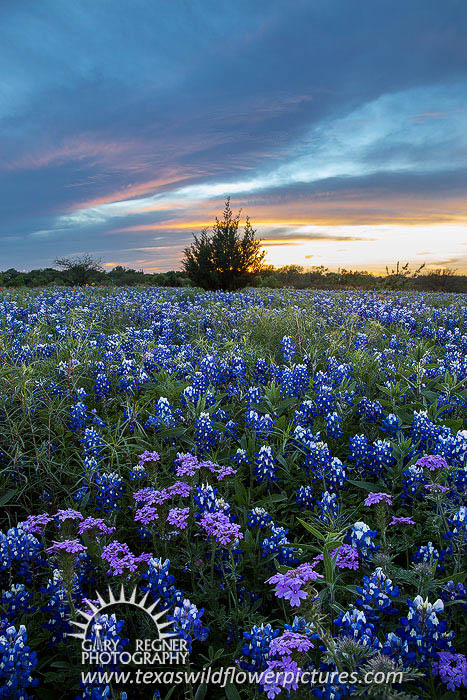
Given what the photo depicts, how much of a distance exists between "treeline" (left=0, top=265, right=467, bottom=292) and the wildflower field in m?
18.6

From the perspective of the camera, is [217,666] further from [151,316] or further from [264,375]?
[151,316]

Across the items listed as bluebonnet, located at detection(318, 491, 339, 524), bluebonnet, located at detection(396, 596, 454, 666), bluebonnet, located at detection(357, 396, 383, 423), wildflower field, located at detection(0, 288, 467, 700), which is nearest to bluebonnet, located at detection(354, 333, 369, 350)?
wildflower field, located at detection(0, 288, 467, 700)

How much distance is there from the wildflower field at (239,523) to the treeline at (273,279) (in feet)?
61.1

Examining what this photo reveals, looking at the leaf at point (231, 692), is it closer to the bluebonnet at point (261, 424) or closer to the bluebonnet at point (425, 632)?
the bluebonnet at point (425, 632)

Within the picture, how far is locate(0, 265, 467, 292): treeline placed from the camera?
983 inches

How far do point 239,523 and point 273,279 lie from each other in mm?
28853

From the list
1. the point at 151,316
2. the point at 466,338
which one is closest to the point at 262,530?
the point at 466,338

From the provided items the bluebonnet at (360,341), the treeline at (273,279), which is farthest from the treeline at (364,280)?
the bluebonnet at (360,341)

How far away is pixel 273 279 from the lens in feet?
101

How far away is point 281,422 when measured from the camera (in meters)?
3.68

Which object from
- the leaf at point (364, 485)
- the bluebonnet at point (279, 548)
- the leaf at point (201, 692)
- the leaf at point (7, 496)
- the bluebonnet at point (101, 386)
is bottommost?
the leaf at point (201, 692)

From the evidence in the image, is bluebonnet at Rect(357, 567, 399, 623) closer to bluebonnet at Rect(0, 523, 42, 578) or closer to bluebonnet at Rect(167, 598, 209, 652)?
bluebonnet at Rect(167, 598, 209, 652)

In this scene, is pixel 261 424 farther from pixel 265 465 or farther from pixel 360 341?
pixel 360 341

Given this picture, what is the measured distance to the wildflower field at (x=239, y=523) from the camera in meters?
1.74
